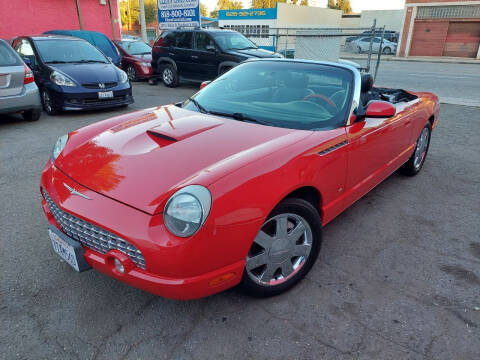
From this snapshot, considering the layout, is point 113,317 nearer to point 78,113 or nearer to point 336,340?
point 336,340

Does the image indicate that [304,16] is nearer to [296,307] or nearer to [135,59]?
[135,59]

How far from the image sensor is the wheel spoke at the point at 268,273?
7.79 ft

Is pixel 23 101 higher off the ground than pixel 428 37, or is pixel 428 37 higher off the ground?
pixel 428 37

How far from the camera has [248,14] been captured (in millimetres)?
31781

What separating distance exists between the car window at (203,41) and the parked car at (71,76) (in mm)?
3336

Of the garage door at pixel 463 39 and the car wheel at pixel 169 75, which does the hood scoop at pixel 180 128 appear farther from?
the garage door at pixel 463 39

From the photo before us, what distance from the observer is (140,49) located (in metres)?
13.8

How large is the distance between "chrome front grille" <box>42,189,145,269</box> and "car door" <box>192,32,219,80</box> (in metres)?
9.08

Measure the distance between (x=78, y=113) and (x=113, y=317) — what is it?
22.3 feet

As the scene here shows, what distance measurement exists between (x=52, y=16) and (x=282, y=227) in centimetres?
2345

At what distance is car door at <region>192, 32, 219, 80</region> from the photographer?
420 inches

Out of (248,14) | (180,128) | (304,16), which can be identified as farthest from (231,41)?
A: (304,16)

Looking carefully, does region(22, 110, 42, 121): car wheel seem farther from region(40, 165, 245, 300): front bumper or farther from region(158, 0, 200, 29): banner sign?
region(158, 0, 200, 29): banner sign

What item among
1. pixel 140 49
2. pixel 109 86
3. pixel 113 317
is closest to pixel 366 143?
pixel 113 317
